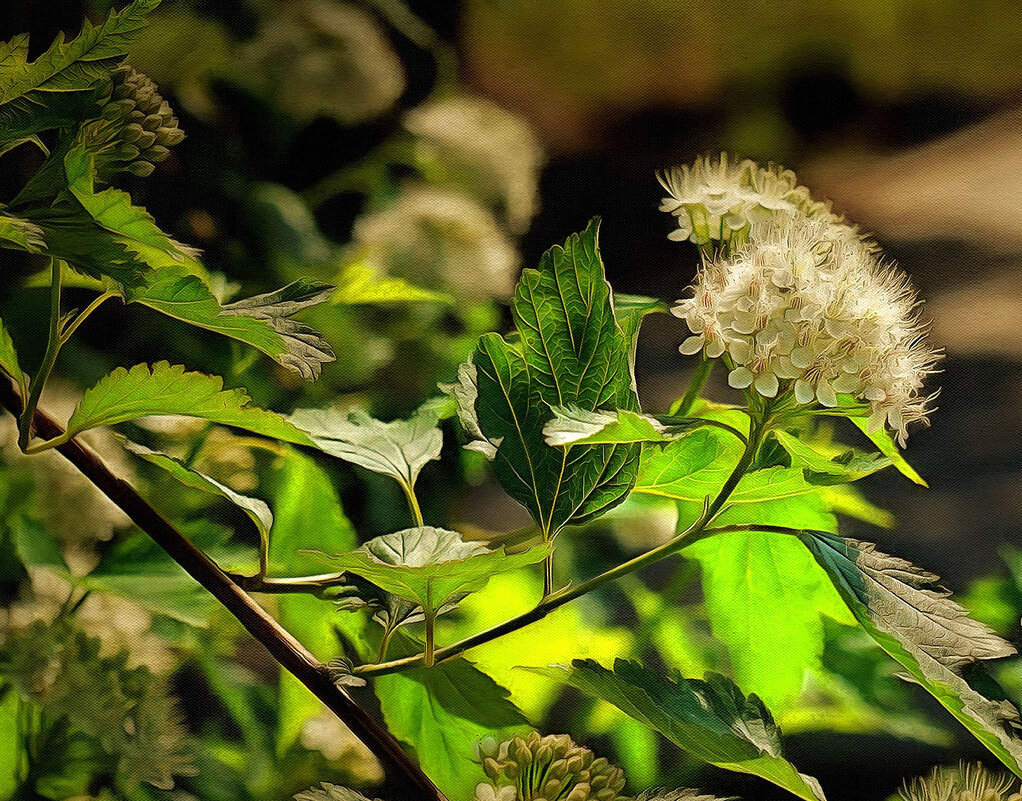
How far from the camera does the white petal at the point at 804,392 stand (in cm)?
36

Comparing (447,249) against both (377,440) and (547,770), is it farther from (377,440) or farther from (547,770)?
(547,770)

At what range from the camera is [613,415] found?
1.16 feet

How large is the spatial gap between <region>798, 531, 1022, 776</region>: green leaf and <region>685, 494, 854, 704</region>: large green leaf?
0.49ft

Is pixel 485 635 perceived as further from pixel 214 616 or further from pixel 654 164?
pixel 654 164

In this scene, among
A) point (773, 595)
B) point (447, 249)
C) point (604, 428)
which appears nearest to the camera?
point (604, 428)

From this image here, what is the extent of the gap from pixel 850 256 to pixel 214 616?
53 cm

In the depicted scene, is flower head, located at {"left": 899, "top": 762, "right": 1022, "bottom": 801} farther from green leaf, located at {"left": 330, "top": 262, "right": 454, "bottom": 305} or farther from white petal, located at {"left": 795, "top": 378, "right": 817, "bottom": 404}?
green leaf, located at {"left": 330, "top": 262, "right": 454, "bottom": 305}

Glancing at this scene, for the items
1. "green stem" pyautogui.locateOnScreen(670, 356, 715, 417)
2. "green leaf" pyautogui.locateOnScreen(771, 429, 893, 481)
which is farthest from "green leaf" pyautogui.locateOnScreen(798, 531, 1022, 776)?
"green stem" pyautogui.locateOnScreen(670, 356, 715, 417)

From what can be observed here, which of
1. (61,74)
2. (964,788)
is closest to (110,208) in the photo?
(61,74)

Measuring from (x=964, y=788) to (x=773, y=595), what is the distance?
165 mm

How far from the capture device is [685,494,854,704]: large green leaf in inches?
21.4

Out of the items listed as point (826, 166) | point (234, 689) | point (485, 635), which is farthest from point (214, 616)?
point (826, 166)

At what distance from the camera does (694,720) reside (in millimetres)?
378

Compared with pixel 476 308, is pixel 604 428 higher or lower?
lower
